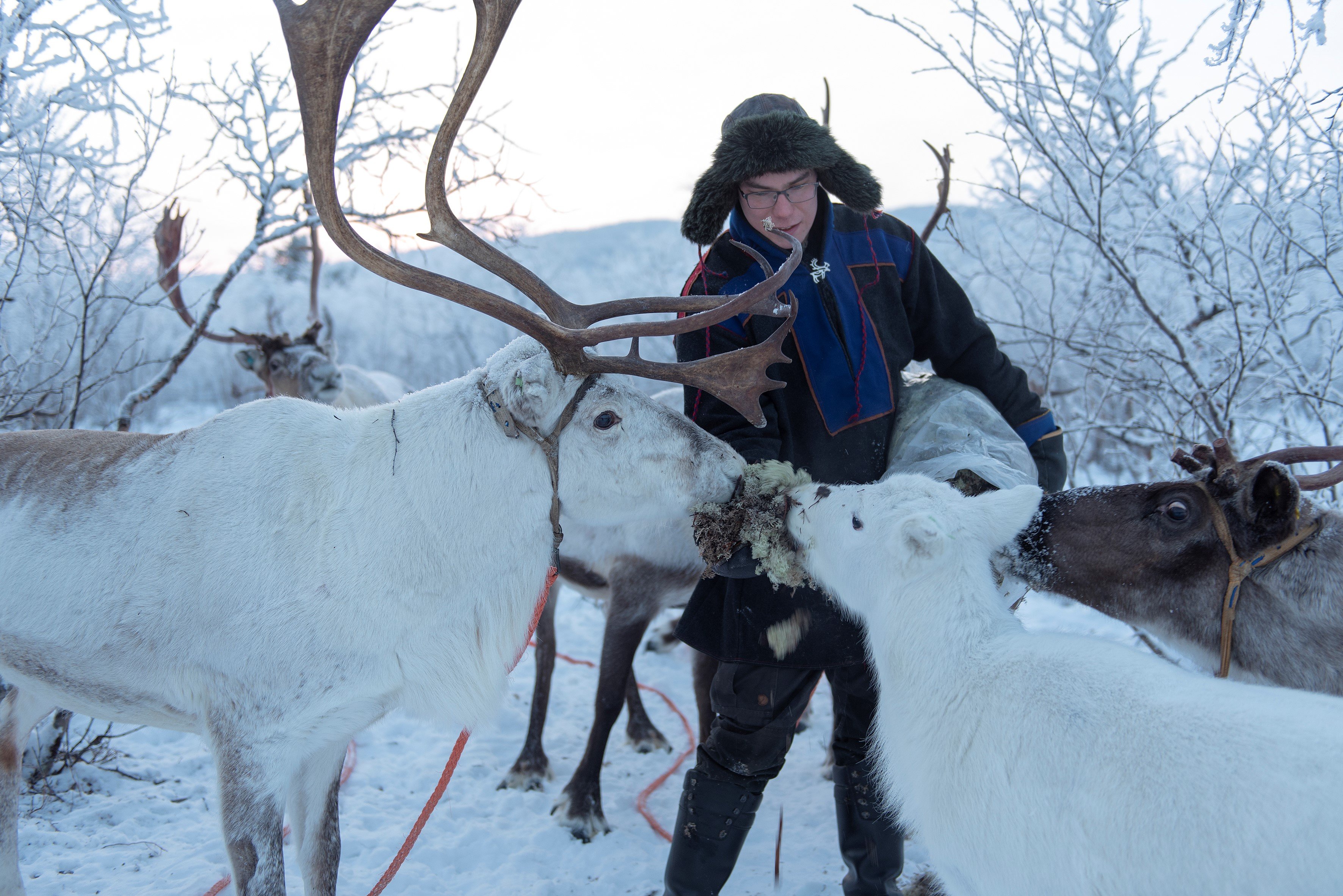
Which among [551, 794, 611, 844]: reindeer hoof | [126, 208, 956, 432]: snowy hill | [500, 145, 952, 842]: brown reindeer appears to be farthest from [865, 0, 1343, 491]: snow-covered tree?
[126, 208, 956, 432]: snowy hill

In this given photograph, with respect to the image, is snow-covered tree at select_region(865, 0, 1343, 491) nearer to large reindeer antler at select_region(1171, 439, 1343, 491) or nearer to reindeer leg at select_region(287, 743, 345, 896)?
large reindeer antler at select_region(1171, 439, 1343, 491)

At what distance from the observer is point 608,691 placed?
380 cm

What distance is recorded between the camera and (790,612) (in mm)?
2627

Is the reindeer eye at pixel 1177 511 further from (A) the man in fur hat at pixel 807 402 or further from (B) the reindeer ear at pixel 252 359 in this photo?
(B) the reindeer ear at pixel 252 359

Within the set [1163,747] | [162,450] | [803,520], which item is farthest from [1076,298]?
[162,450]

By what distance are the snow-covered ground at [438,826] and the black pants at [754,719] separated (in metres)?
0.73

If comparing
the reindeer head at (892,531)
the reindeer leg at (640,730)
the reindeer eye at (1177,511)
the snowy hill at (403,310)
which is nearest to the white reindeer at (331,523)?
the reindeer head at (892,531)

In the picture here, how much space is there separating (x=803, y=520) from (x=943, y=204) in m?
2.11

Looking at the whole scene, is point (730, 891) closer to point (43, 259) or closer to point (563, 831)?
point (563, 831)

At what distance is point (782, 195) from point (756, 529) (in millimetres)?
1140

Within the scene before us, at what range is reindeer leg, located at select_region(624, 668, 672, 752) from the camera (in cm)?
468

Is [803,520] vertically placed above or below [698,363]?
below

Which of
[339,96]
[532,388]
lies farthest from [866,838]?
[339,96]

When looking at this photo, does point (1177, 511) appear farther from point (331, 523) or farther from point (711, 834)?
point (331, 523)
